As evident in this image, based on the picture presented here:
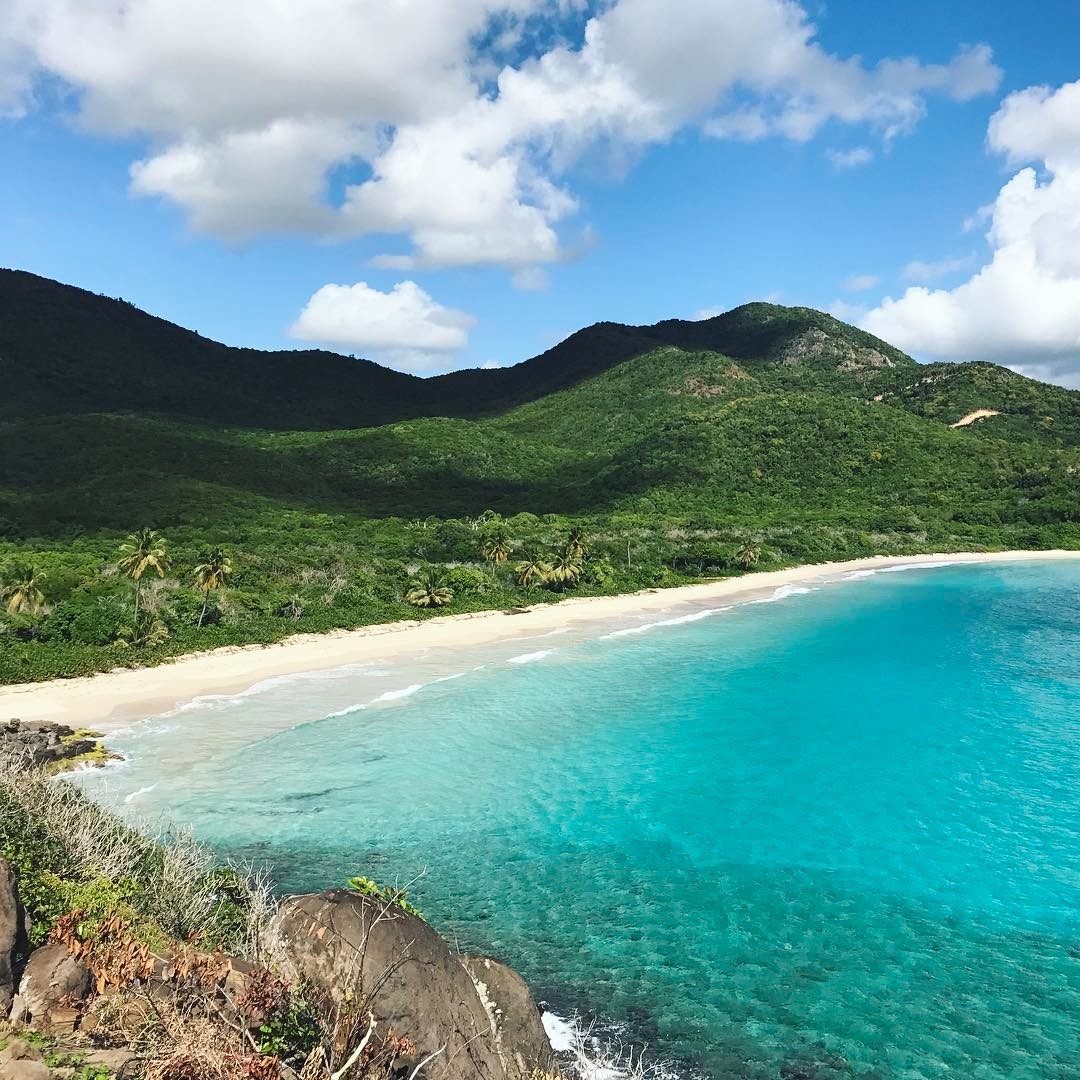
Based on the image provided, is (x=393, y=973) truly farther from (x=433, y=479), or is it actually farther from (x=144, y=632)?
(x=433, y=479)

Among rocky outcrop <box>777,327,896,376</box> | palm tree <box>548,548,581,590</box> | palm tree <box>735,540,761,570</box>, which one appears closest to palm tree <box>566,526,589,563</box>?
palm tree <box>548,548,581,590</box>

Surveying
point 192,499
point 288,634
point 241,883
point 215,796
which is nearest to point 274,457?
point 192,499

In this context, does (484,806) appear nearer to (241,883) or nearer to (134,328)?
(241,883)

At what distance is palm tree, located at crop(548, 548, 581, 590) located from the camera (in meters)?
52.5

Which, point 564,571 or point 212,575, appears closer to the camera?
point 212,575

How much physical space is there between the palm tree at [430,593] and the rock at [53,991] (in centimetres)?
3713

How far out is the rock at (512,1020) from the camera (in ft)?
30.3

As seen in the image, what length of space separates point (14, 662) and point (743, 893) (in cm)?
2895

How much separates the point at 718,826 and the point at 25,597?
103 ft

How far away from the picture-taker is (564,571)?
52906 millimetres

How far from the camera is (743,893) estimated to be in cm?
1591

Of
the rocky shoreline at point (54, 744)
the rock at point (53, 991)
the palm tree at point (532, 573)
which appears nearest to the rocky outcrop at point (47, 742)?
the rocky shoreline at point (54, 744)

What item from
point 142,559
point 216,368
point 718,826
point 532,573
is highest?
point 216,368

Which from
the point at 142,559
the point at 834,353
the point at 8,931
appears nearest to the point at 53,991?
the point at 8,931
